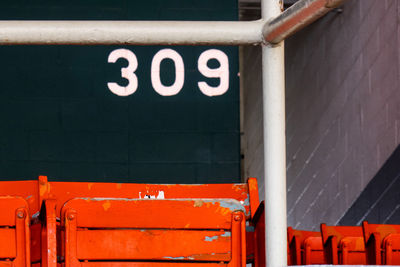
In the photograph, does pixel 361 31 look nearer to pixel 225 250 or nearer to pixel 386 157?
pixel 386 157

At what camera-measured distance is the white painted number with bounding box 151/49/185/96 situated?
4945 mm

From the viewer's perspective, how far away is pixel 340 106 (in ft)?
22.7

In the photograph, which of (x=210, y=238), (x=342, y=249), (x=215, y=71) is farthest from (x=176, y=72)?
(x=210, y=238)

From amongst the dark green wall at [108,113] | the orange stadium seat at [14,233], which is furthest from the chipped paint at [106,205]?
the dark green wall at [108,113]

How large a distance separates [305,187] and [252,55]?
253cm

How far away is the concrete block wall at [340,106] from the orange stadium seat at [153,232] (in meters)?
3.96

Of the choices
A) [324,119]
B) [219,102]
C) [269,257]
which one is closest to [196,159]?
[219,102]

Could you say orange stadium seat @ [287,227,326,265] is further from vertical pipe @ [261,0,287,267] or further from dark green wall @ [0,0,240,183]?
vertical pipe @ [261,0,287,267]

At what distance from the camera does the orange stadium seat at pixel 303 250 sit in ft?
12.4

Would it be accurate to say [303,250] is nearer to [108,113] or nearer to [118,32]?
[108,113]

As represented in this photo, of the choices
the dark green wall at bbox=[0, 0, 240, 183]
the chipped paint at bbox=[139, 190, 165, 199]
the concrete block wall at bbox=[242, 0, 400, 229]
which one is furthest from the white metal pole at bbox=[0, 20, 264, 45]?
the concrete block wall at bbox=[242, 0, 400, 229]

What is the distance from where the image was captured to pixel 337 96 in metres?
7.02

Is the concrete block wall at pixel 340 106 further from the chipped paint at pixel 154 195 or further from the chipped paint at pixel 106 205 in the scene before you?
the chipped paint at pixel 106 205

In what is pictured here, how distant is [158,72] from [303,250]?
165 cm
